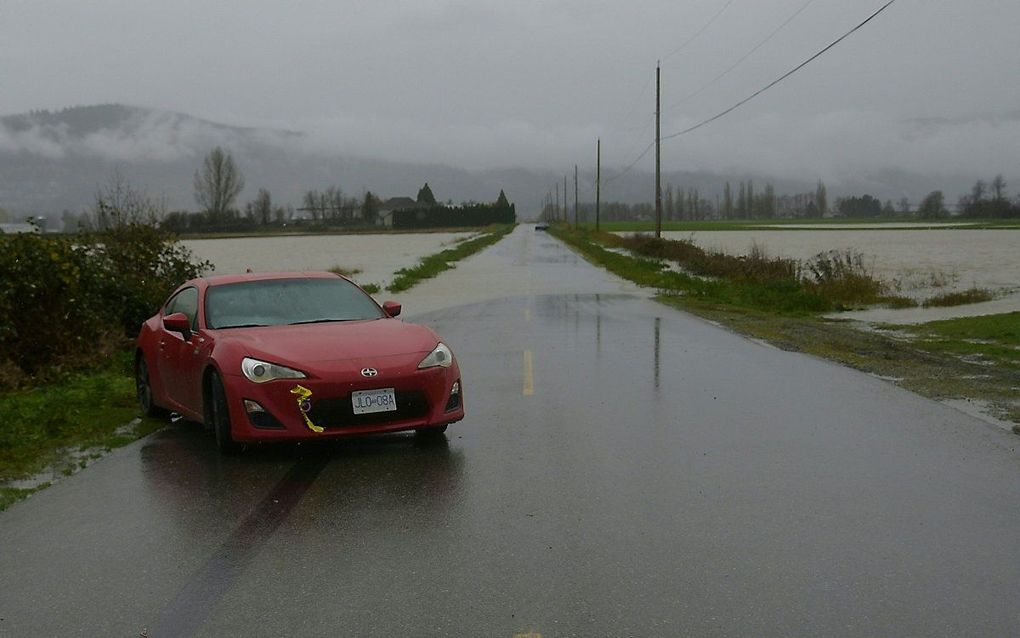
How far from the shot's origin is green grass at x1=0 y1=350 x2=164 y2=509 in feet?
27.4

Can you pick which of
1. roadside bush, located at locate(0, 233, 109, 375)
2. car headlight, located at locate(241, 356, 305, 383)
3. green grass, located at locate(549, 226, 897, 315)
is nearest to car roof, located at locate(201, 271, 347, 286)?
car headlight, located at locate(241, 356, 305, 383)

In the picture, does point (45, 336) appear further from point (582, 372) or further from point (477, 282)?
point (477, 282)

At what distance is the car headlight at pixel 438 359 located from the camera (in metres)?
8.11

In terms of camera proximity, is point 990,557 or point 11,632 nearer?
point 11,632

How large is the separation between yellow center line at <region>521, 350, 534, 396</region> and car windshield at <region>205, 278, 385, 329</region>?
2.09 meters

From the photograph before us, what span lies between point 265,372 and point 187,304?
2.44 meters

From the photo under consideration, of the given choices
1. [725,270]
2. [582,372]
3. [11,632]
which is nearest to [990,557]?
[11,632]

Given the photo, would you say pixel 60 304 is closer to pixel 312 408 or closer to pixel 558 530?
pixel 312 408

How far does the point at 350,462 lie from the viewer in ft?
25.8

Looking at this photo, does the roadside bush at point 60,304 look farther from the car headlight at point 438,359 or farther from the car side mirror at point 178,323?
the car headlight at point 438,359

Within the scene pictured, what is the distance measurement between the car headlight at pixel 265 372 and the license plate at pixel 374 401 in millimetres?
441

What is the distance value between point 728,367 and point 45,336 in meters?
8.42

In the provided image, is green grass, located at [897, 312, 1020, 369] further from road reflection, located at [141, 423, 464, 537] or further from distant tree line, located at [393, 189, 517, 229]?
distant tree line, located at [393, 189, 517, 229]

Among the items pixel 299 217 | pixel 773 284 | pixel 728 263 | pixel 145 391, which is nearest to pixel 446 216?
pixel 299 217
